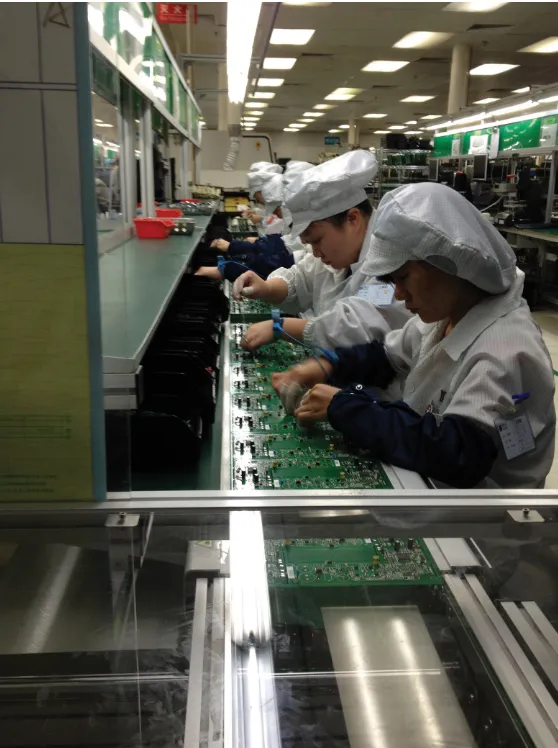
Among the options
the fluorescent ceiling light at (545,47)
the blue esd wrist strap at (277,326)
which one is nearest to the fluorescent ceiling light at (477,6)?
the fluorescent ceiling light at (545,47)

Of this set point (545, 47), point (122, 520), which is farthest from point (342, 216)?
point (545, 47)

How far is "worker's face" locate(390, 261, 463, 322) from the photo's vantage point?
1491mm

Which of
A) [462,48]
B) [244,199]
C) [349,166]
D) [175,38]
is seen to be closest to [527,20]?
[462,48]

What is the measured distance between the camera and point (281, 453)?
1503 millimetres

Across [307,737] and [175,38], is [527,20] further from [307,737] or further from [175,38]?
[307,737]

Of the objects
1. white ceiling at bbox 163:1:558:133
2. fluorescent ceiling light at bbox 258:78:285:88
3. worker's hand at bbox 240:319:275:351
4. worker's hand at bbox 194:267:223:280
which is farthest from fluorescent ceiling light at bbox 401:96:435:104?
worker's hand at bbox 240:319:275:351

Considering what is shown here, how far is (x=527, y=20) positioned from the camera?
782cm

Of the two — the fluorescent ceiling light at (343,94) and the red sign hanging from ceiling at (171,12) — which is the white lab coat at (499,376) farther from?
the fluorescent ceiling light at (343,94)

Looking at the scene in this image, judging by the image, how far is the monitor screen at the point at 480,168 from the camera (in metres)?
9.19

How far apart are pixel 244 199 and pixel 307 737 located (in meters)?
11.8

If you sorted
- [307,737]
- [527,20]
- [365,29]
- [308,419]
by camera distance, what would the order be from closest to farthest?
[307,737] → [308,419] → [527,20] → [365,29]

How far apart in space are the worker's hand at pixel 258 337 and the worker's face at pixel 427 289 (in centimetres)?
90

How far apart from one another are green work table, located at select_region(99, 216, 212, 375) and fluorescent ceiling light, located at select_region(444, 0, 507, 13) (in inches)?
228

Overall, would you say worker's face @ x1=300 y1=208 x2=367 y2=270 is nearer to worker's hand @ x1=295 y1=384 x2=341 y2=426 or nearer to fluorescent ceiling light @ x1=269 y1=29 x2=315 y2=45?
worker's hand @ x1=295 y1=384 x2=341 y2=426
